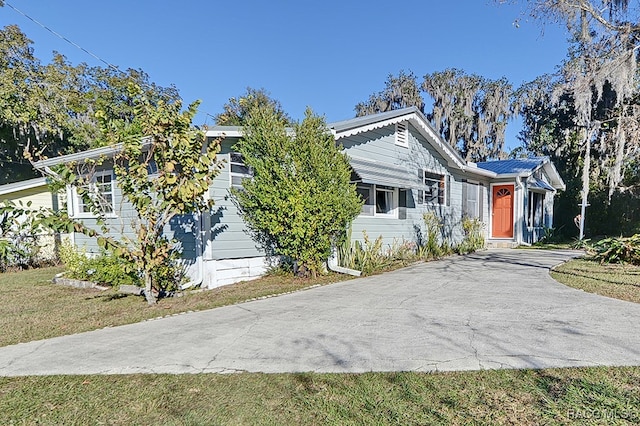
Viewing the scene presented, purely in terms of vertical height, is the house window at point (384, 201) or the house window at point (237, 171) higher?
the house window at point (237, 171)

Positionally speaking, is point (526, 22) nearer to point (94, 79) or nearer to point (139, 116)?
point (139, 116)

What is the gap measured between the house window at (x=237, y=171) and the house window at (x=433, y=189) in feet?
21.1

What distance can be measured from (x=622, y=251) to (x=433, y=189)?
217 inches

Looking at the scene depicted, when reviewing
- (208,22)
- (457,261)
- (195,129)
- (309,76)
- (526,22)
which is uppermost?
(309,76)

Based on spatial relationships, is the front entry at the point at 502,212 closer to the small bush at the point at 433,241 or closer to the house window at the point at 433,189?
the house window at the point at 433,189

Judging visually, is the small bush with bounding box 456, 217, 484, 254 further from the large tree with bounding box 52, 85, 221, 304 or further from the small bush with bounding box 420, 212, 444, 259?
the large tree with bounding box 52, 85, 221, 304

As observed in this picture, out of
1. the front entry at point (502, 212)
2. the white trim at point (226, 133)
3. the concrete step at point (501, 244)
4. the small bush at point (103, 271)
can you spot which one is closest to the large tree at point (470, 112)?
the front entry at point (502, 212)

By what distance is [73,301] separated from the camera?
6.73 metres

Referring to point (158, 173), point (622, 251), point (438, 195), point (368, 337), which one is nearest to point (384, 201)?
point (438, 195)

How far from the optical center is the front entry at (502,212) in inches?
588

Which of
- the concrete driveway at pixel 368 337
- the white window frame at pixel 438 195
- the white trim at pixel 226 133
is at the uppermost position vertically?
the white trim at pixel 226 133

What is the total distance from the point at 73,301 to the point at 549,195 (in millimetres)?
19257

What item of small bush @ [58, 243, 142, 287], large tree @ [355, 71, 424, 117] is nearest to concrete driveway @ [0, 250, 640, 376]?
small bush @ [58, 243, 142, 287]

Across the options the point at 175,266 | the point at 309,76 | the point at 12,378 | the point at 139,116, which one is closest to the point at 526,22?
the point at 139,116
